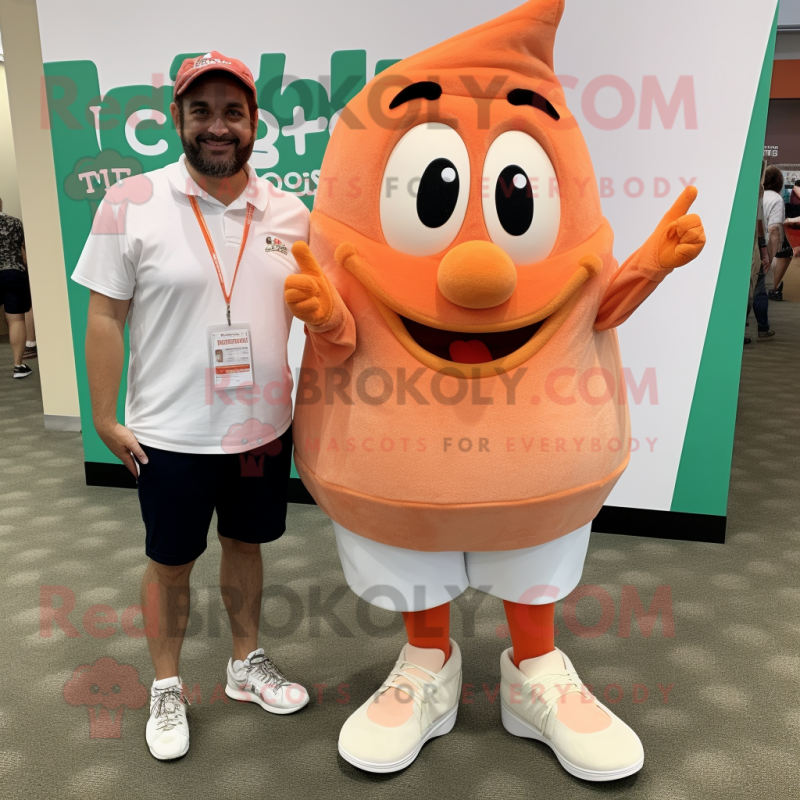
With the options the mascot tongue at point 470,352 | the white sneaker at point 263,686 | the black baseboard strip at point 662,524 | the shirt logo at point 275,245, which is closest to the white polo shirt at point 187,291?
the shirt logo at point 275,245

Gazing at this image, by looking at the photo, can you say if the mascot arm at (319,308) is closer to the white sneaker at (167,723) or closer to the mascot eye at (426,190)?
the mascot eye at (426,190)

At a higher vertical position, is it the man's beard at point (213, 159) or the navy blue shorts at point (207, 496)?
the man's beard at point (213, 159)

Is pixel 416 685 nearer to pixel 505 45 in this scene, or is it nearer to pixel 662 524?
pixel 505 45

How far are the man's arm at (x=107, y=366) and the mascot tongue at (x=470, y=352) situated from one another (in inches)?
27.1

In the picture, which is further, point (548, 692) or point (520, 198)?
point (548, 692)

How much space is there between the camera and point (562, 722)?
1.62m

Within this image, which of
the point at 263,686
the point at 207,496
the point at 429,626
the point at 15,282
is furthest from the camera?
the point at 15,282

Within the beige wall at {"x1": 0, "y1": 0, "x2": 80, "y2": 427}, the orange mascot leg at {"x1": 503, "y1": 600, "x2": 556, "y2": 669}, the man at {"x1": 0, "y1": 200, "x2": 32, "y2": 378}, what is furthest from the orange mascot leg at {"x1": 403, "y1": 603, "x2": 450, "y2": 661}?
the man at {"x1": 0, "y1": 200, "x2": 32, "y2": 378}

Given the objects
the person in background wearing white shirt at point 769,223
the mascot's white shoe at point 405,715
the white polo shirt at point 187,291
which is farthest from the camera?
the person in background wearing white shirt at point 769,223

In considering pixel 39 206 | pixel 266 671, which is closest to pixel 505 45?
pixel 266 671

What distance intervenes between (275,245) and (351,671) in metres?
1.17

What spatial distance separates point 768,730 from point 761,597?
72cm

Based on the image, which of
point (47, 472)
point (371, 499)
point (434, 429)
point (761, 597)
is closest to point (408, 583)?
point (371, 499)

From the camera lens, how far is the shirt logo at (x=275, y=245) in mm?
1528
